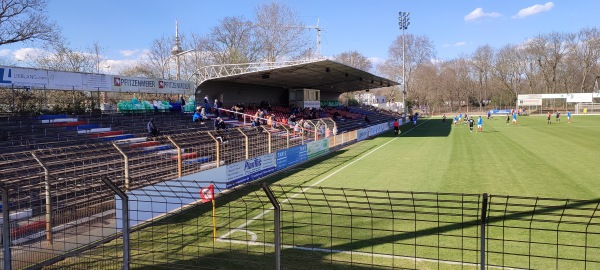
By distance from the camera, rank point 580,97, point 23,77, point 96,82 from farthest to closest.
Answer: point 580,97 → point 96,82 → point 23,77

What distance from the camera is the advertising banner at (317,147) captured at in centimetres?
2110

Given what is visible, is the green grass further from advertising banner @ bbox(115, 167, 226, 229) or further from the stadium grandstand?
the stadium grandstand

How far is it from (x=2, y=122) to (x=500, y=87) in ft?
323

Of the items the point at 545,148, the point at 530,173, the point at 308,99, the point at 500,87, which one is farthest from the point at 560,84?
the point at 530,173

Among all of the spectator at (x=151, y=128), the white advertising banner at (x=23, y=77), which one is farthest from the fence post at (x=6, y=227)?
the white advertising banner at (x=23, y=77)

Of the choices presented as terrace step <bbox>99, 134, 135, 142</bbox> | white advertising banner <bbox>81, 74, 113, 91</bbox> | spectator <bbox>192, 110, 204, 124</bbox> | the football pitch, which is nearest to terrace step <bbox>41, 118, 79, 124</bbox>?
white advertising banner <bbox>81, 74, 113, 91</bbox>

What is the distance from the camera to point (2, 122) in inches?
633

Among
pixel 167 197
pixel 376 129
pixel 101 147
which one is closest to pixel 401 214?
pixel 167 197

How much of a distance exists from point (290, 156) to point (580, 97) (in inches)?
2971

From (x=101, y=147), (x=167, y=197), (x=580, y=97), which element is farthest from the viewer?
(x=580, y=97)

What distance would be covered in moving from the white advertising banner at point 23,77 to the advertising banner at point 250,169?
11365mm

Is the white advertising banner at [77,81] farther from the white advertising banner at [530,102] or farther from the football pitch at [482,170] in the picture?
the white advertising banner at [530,102]

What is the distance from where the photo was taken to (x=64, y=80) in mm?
19422

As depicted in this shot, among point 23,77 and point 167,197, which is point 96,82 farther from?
point 167,197
